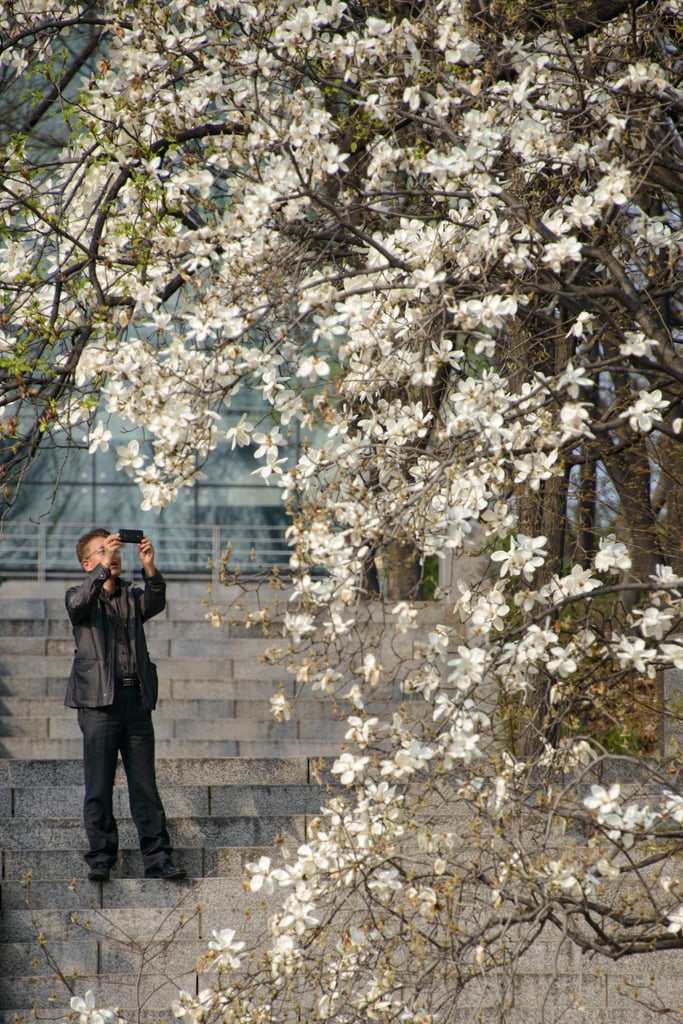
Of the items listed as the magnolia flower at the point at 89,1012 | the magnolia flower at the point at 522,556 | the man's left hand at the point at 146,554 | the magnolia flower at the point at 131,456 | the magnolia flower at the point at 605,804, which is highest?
the magnolia flower at the point at 131,456

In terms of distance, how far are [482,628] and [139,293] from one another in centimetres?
194

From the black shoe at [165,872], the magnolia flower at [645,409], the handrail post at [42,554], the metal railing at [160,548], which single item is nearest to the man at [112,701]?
the black shoe at [165,872]

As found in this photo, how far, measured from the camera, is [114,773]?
6777 mm

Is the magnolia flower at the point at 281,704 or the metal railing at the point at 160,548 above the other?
the metal railing at the point at 160,548

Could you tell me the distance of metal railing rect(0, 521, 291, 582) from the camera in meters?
16.6

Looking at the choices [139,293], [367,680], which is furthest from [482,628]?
[139,293]

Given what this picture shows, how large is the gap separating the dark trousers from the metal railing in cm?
914

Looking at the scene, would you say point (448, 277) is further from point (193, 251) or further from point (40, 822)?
point (40, 822)

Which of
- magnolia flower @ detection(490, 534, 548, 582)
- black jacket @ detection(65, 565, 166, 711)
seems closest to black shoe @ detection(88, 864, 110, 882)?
black jacket @ detection(65, 565, 166, 711)

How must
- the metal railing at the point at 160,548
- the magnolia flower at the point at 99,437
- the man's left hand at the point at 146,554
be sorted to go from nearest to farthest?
the magnolia flower at the point at 99,437 < the man's left hand at the point at 146,554 < the metal railing at the point at 160,548

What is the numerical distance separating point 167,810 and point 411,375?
152 inches

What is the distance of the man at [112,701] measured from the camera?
6.66 meters

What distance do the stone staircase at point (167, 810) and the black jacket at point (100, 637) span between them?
0.83 meters

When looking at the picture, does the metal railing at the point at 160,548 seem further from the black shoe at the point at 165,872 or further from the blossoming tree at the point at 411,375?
the blossoming tree at the point at 411,375
